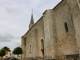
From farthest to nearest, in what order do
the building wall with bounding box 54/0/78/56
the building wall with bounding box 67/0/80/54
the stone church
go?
the building wall with bounding box 54/0/78/56, the stone church, the building wall with bounding box 67/0/80/54

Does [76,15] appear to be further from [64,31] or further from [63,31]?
[63,31]

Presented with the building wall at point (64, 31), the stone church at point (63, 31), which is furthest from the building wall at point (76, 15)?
the building wall at point (64, 31)

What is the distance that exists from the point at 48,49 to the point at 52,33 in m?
1.93

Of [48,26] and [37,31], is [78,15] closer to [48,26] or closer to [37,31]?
[48,26]

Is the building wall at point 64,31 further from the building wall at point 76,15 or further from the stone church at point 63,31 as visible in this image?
the building wall at point 76,15

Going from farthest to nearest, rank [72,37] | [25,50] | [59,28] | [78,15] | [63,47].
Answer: [25,50]
[59,28]
[63,47]
[72,37]
[78,15]

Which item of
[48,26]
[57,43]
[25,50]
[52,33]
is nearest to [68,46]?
[57,43]

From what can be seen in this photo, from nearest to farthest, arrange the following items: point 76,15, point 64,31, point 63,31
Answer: point 76,15
point 64,31
point 63,31

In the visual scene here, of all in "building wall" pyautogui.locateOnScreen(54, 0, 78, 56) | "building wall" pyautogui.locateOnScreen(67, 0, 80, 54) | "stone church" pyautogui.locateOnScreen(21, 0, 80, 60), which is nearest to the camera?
"building wall" pyautogui.locateOnScreen(67, 0, 80, 54)

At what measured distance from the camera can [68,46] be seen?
34.6 ft

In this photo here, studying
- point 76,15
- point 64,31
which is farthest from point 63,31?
point 76,15

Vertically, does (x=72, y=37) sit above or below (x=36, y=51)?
above

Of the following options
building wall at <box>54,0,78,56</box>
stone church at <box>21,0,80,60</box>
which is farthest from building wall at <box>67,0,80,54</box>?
building wall at <box>54,0,78,56</box>

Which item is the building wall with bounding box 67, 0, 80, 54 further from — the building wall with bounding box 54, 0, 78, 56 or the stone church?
the building wall with bounding box 54, 0, 78, 56
